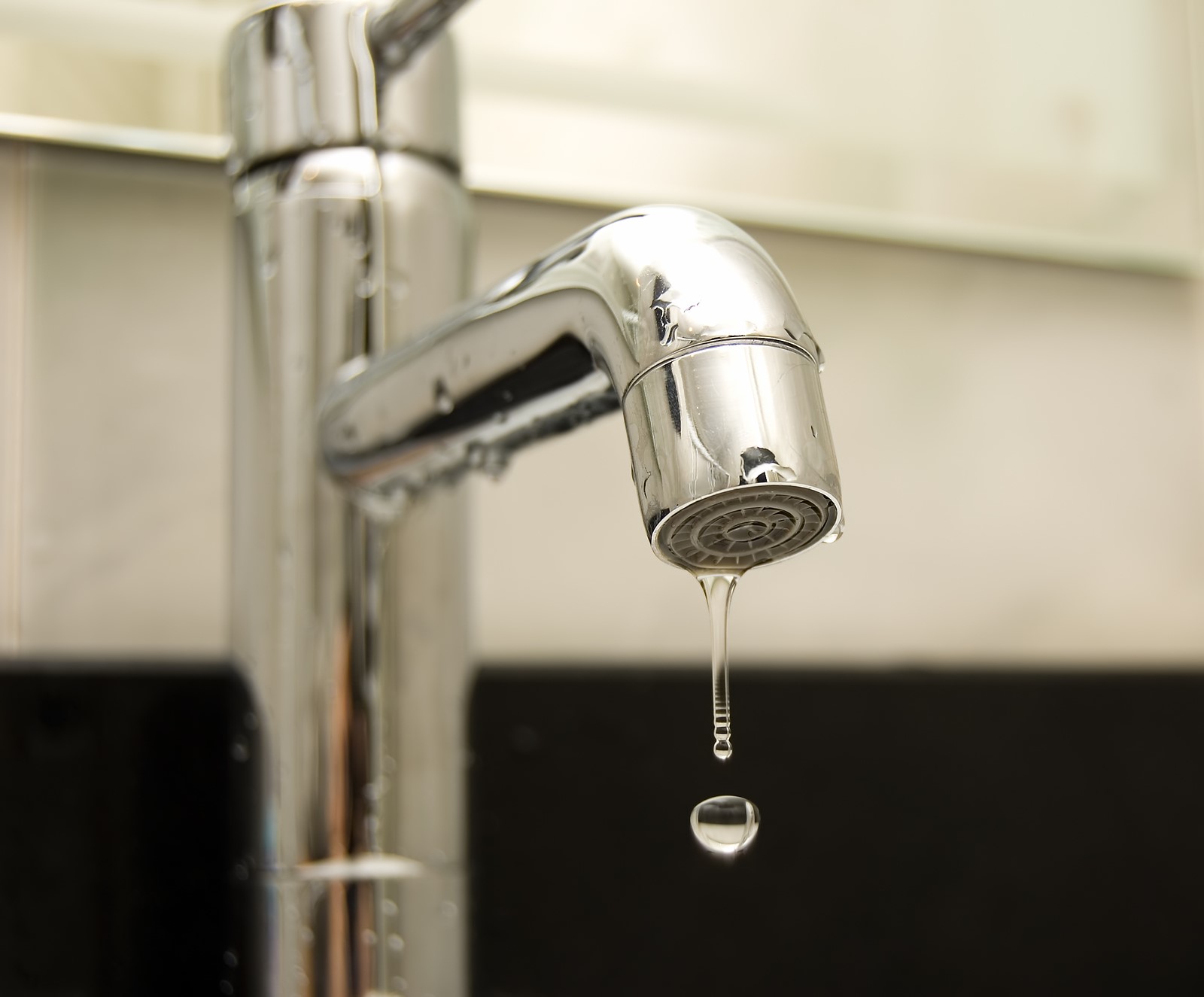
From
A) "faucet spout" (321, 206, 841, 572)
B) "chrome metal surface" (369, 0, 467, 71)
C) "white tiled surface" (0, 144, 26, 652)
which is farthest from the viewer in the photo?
"white tiled surface" (0, 144, 26, 652)

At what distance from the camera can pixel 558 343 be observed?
313mm

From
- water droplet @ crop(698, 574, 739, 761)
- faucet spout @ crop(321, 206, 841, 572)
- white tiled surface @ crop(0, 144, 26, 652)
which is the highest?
white tiled surface @ crop(0, 144, 26, 652)

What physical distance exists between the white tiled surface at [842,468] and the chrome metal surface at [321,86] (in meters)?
0.19

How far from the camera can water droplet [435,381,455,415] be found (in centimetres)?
35

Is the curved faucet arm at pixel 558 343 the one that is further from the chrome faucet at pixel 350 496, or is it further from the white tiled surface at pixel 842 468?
the white tiled surface at pixel 842 468

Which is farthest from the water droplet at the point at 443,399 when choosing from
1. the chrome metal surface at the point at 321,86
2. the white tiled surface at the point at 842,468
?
the white tiled surface at the point at 842,468

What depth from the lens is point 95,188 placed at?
59 centimetres

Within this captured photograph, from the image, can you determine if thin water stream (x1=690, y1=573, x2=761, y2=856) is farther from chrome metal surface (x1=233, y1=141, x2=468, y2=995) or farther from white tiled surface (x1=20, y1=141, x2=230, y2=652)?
white tiled surface (x1=20, y1=141, x2=230, y2=652)

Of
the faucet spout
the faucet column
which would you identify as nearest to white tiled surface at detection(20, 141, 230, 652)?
the faucet column

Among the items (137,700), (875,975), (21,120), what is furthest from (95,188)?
(875,975)

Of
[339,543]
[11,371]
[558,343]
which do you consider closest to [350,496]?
[339,543]

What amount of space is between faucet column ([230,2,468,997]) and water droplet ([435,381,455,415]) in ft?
0.27

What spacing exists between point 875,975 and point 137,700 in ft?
1.23

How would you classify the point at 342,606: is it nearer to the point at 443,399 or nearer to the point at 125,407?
the point at 443,399
